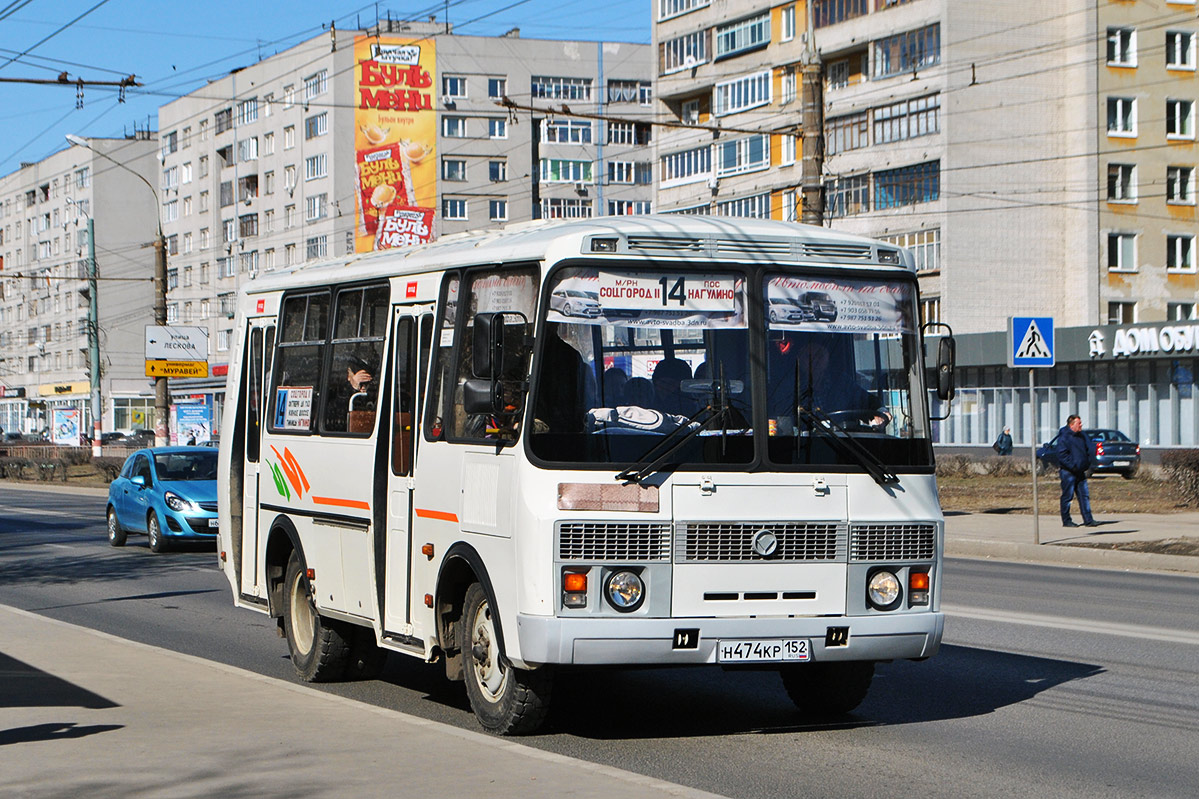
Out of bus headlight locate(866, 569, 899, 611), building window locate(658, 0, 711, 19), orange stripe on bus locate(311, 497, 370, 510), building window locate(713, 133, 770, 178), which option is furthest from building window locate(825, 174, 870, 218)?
bus headlight locate(866, 569, 899, 611)

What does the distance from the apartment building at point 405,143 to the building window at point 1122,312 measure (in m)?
36.1

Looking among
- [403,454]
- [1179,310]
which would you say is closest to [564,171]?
[1179,310]

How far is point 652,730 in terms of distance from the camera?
353 inches

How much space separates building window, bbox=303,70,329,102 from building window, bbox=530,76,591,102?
12.7m

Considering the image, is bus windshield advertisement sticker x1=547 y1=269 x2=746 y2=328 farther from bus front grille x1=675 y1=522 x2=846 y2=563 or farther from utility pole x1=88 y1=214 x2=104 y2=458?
utility pole x1=88 y1=214 x2=104 y2=458

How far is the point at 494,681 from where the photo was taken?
8.66 m

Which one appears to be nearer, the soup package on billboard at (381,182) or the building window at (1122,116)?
the building window at (1122,116)

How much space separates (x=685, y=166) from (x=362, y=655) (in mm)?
65486

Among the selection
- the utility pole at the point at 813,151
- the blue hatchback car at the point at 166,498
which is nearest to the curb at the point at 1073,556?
the utility pole at the point at 813,151

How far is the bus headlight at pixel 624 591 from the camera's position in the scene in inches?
318

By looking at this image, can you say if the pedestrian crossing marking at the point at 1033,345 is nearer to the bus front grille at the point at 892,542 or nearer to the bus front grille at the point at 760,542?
the bus front grille at the point at 892,542

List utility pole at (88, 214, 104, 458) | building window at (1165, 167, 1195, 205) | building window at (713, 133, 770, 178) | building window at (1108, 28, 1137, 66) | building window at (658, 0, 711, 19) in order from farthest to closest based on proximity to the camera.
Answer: building window at (658, 0, 711, 19)
building window at (713, 133, 770, 178)
building window at (1165, 167, 1195, 205)
building window at (1108, 28, 1137, 66)
utility pole at (88, 214, 104, 458)

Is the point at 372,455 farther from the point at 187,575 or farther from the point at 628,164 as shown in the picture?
the point at 628,164

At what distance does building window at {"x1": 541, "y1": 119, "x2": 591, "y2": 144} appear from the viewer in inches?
3954
